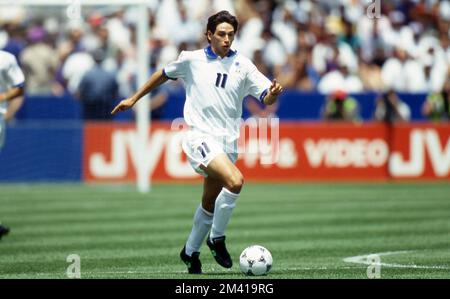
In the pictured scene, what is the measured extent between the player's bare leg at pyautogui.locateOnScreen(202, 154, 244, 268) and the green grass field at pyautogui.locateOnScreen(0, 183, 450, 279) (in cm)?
26

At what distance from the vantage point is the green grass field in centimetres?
1173

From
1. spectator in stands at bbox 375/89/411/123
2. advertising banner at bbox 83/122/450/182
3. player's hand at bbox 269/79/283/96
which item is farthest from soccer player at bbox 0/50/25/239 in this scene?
spectator in stands at bbox 375/89/411/123

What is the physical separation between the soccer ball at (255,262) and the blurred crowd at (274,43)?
1316cm

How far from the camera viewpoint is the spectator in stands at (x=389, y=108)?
1027 inches

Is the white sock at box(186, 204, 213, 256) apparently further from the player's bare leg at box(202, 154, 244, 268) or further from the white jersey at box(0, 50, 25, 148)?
the white jersey at box(0, 50, 25, 148)

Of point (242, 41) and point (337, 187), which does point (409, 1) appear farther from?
point (337, 187)

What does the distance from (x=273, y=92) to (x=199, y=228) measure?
1545mm

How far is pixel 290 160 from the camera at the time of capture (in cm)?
2509

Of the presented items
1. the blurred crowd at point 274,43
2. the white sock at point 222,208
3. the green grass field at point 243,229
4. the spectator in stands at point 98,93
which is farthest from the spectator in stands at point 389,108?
the white sock at point 222,208

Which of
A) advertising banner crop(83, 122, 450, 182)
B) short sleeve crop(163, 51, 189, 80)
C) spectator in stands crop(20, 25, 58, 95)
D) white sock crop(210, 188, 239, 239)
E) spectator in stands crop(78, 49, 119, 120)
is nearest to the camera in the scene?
white sock crop(210, 188, 239, 239)

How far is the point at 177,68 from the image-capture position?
37.1 feet

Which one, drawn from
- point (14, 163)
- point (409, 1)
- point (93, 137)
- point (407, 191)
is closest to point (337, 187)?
point (407, 191)

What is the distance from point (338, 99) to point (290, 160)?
1.87 metres

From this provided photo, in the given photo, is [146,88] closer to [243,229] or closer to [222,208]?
[222,208]
